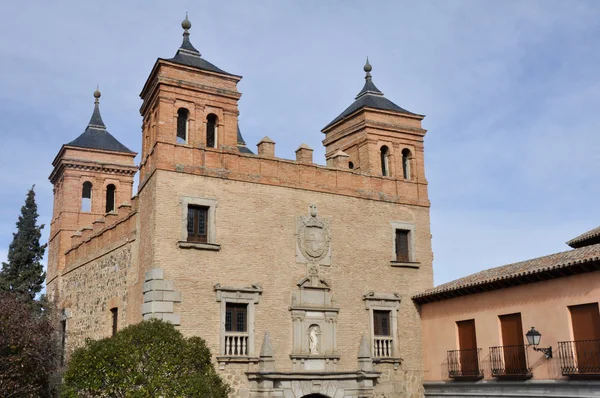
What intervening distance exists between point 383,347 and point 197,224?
6.74 meters

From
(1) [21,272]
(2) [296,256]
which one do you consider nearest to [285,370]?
(2) [296,256]

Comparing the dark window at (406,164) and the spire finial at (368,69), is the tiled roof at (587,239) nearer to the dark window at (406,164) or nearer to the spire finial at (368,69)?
the dark window at (406,164)

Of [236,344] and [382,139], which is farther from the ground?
[382,139]

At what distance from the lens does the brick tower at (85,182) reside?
27.5 m

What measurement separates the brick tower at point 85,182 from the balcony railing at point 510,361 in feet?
56.9

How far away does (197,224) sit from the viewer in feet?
57.5

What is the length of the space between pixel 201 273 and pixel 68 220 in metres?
12.8

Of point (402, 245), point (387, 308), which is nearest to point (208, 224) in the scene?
point (387, 308)

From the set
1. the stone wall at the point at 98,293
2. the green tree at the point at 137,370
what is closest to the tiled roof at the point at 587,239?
the green tree at the point at 137,370

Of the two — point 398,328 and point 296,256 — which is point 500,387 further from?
point 296,256

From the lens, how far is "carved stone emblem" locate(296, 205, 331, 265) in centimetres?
1883

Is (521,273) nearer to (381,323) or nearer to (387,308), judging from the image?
(387,308)

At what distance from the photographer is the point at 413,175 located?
71.5ft

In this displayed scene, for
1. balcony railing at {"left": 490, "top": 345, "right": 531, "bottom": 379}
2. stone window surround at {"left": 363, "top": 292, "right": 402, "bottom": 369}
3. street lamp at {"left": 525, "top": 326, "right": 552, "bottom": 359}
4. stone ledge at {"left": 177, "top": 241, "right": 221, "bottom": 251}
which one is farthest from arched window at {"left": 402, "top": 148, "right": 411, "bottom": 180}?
street lamp at {"left": 525, "top": 326, "right": 552, "bottom": 359}
